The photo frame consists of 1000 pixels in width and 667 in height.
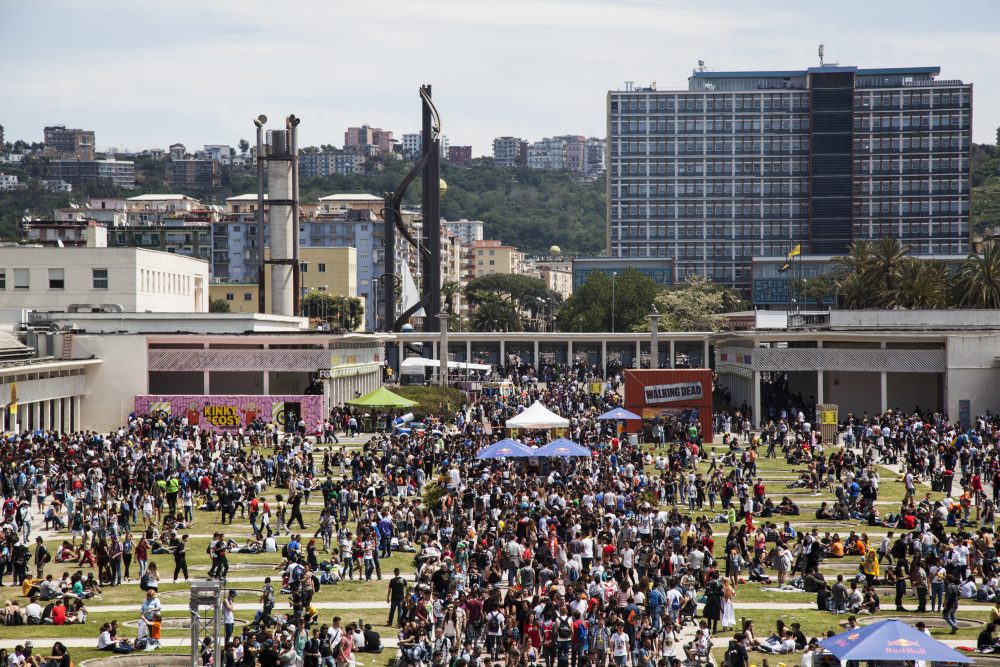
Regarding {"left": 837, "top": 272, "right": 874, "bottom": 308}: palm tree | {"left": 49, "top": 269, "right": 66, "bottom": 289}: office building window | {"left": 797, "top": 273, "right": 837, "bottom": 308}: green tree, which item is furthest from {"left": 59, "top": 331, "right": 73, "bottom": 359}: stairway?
{"left": 797, "top": 273, "right": 837, "bottom": 308}: green tree

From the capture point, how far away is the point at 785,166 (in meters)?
157

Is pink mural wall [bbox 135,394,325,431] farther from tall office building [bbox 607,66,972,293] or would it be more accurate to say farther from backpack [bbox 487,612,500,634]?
tall office building [bbox 607,66,972,293]

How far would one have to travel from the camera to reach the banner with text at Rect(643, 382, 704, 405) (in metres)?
54.1

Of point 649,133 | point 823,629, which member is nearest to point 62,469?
point 823,629

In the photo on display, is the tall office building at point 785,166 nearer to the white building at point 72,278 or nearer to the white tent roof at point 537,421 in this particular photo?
the white building at point 72,278

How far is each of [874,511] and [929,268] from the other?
6112 cm

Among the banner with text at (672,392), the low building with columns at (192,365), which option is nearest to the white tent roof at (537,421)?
the banner with text at (672,392)

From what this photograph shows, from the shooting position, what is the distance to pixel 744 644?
69.2 feet

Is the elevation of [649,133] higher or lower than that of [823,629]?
higher

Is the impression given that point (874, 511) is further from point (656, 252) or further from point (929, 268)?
point (656, 252)

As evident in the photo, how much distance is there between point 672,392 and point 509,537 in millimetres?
27294

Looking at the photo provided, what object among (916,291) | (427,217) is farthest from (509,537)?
(427,217)

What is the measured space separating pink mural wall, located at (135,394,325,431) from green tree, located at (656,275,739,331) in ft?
233

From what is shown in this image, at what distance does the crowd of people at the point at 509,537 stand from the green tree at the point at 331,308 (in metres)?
88.1
